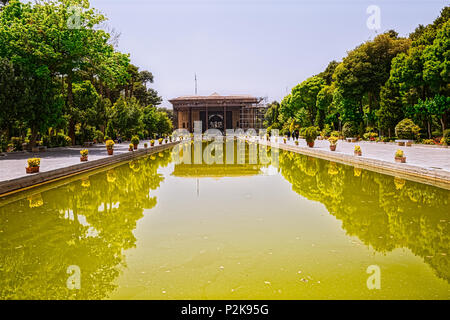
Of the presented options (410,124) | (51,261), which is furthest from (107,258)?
(410,124)

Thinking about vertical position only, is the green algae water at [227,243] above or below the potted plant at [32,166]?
below

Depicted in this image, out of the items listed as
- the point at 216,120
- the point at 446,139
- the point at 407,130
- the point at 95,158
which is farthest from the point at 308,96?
the point at 95,158

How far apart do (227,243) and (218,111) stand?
66.1 meters

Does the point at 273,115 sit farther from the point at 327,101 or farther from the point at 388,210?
the point at 388,210

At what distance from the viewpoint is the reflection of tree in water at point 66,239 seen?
146 inches

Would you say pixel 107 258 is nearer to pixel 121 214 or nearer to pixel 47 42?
pixel 121 214

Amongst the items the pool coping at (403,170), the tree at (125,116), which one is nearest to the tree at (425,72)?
the pool coping at (403,170)

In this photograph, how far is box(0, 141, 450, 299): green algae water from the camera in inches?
141

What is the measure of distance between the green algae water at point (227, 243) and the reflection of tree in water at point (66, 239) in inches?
0.8

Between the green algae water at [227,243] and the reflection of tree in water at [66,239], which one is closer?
the green algae water at [227,243]

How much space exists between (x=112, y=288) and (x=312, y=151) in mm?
19093

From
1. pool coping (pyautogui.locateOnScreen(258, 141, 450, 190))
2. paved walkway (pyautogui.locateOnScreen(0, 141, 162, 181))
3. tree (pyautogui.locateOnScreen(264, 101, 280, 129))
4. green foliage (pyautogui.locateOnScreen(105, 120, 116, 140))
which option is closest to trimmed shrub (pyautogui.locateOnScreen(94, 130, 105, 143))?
green foliage (pyautogui.locateOnScreen(105, 120, 116, 140))

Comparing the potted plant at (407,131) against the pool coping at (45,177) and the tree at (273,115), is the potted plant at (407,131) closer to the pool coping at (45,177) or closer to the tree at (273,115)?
the pool coping at (45,177)

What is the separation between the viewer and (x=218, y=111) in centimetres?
7012
